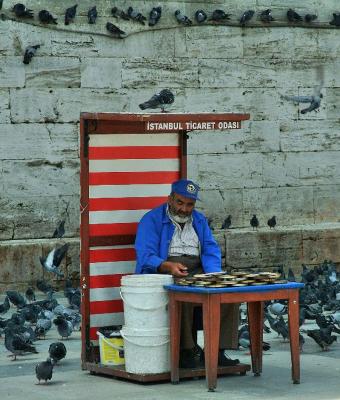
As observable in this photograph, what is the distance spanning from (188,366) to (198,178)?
307 inches

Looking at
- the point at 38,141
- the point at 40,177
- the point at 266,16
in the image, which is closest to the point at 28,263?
the point at 40,177

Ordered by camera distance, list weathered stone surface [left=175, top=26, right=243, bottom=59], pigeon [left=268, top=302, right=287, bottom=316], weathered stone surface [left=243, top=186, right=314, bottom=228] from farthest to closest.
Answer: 1. weathered stone surface [left=243, top=186, right=314, bottom=228]
2. weathered stone surface [left=175, top=26, right=243, bottom=59]
3. pigeon [left=268, top=302, right=287, bottom=316]

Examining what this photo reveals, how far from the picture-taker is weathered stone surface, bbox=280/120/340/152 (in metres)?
18.7

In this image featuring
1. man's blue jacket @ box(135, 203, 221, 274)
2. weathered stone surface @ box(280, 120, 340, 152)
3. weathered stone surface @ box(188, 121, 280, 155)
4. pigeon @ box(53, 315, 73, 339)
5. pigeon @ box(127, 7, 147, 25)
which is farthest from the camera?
weathered stone surface @ box(280, 120, 340, 152)

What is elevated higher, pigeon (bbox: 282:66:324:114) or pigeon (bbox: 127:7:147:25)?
pigeon (bbox: 127:7:147:25)

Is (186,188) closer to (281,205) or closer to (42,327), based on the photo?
(42,327)

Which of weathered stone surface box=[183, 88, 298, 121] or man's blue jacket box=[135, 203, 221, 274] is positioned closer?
man's blue jacket box=[135, 203, 221, 274]

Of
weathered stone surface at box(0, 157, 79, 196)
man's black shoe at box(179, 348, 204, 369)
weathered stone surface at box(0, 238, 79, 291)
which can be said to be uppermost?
weathered stone surface at box(0, 157, 79, 196)

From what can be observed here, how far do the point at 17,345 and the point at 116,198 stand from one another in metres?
1.66

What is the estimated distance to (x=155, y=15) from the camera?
17.6m

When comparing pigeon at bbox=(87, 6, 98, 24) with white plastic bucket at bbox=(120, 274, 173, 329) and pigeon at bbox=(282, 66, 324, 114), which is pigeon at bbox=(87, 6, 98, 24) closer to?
pigeon at bbox=(282, 66, 324, 114)

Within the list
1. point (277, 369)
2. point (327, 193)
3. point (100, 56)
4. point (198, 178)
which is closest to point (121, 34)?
point (100, 56)

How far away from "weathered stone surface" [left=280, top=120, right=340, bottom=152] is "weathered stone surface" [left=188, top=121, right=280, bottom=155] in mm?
148

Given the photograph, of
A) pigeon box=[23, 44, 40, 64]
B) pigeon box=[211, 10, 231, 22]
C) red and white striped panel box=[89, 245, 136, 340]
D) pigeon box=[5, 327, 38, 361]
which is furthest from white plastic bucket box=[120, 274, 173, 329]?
pigeon box=[211, 10, 231, 22]
